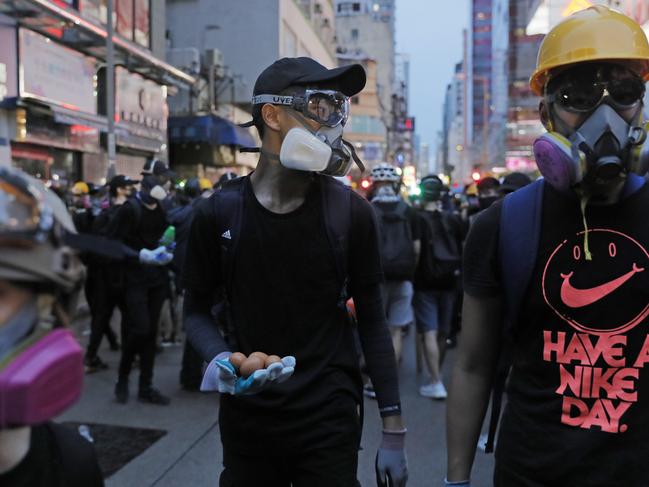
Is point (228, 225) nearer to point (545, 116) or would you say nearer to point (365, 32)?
point (545, 116)

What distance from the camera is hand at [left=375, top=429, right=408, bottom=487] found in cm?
261

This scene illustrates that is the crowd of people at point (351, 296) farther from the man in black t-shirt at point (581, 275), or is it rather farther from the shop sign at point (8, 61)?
the shop sign at point (8, 61)

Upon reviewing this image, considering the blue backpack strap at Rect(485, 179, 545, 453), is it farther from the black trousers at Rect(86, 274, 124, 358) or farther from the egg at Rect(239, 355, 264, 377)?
the black trousers at Rect(86, 274, 124, 358)

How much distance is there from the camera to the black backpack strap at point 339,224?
2660 millimetres

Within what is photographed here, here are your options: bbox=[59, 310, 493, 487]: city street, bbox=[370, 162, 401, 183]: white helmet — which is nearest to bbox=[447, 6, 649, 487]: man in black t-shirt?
bbox=[59, 310, 493, 487]: city street

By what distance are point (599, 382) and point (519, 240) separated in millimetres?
458

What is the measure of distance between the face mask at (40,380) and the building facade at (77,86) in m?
14.5

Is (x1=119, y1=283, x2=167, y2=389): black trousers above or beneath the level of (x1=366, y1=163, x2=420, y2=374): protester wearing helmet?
beneath

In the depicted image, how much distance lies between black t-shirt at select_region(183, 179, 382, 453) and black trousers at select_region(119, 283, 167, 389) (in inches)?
163

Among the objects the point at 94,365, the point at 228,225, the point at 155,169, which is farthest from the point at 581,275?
the point at 94,365

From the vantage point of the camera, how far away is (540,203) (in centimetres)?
214

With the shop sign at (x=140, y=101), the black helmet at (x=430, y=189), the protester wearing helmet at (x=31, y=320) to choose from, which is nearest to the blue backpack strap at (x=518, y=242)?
the protester wearing helmet at (x=31, y=320)

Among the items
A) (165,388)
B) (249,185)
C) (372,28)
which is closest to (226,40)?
(165,388)

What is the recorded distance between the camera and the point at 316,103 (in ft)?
9.12
